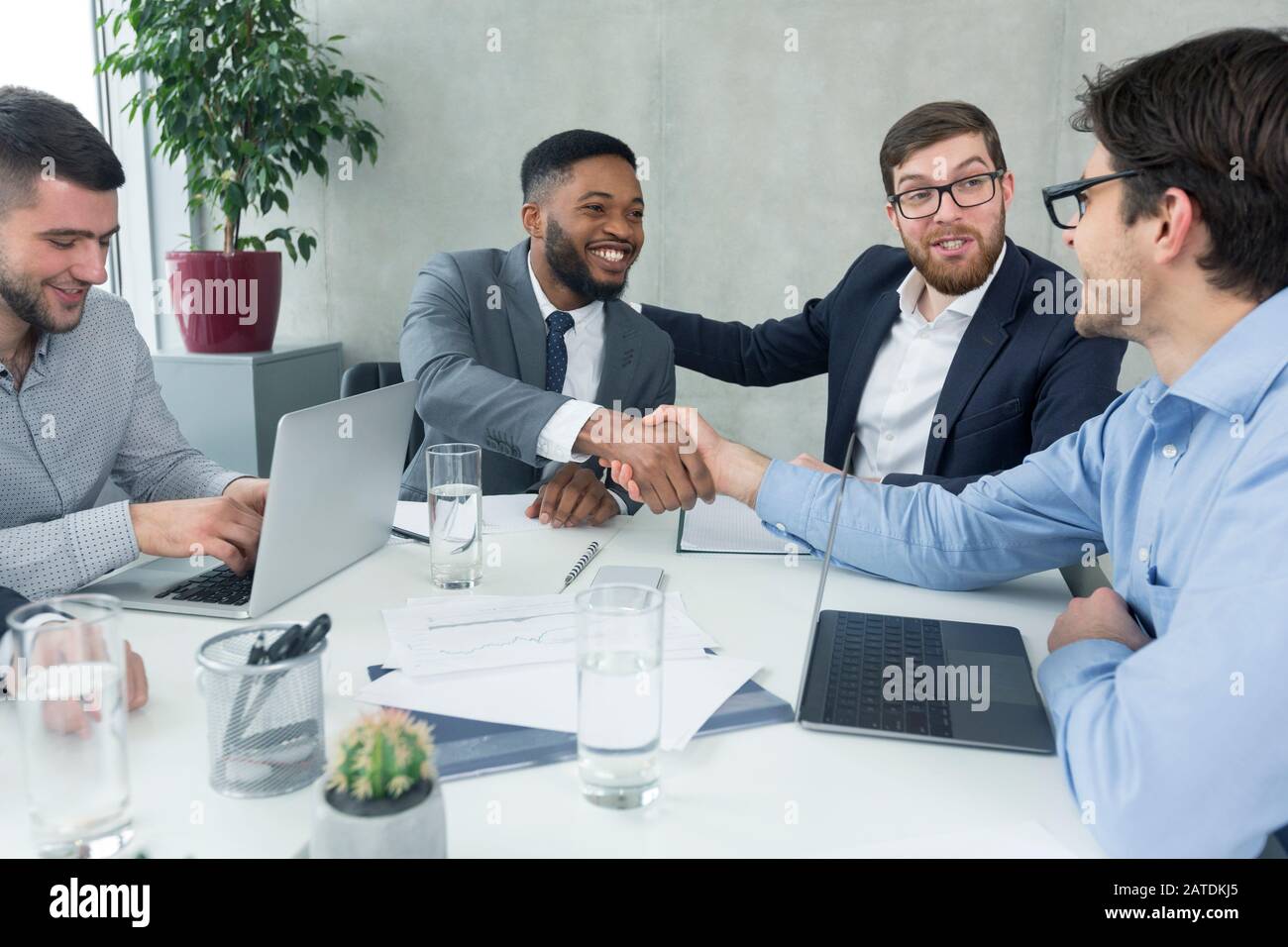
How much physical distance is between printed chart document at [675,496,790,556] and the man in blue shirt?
11 cm

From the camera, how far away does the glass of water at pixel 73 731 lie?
810 mm

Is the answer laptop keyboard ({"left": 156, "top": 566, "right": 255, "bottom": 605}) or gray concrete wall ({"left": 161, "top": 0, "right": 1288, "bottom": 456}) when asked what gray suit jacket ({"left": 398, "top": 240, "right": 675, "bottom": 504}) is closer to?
laptop keyboard ({"left": 156, "top": 566, "right": 255, "bottom": 605})

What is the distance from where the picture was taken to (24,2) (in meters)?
3.55

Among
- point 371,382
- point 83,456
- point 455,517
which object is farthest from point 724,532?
point 371,382

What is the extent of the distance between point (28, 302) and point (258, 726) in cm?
113

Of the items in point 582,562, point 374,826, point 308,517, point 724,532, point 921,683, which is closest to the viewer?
point 374,826

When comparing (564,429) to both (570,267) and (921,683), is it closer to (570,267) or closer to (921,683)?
(570,267)

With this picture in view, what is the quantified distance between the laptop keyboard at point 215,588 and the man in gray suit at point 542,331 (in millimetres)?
632

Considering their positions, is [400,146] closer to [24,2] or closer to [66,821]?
[24,2]

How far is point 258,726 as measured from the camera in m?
0.93

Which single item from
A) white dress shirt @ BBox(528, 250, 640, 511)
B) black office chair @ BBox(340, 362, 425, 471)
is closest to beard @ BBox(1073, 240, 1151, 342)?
white dress shirt @ BBox(528, 250, 640, 511)

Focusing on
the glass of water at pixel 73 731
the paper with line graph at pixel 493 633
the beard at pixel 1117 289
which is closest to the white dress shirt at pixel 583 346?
the paper with line graph at pixel 493 633

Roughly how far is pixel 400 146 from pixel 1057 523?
3.28m

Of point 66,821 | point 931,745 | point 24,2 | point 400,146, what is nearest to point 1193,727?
point 931,745
